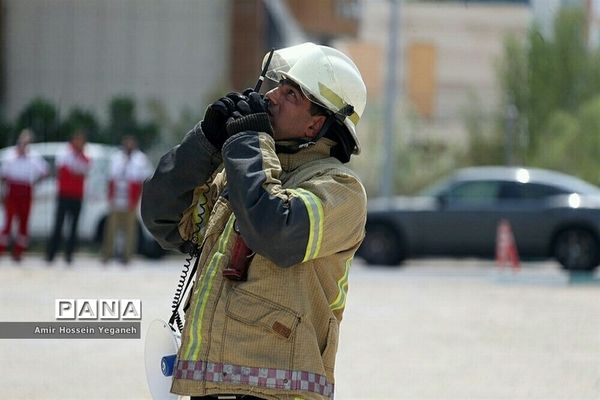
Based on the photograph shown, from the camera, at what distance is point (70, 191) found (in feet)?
61.6

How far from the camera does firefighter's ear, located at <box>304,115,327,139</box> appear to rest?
3482 millimetres

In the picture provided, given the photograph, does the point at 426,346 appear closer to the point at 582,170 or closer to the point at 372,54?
the point at 582,170

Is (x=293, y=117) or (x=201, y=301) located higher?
(x=293, y=117)

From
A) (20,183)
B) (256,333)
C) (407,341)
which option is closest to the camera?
(256,333)

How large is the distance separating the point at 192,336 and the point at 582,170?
26287 millimetres

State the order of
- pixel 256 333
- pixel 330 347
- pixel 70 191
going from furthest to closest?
pixel 70 191 < pixel 330 347 < pixel 256 333

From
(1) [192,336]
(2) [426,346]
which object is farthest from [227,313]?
Answer: (2) [426,346]

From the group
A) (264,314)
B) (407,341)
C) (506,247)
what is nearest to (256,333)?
(264,314)

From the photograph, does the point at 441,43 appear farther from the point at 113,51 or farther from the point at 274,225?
the point at 274,225

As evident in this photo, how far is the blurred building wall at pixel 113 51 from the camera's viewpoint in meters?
23.8

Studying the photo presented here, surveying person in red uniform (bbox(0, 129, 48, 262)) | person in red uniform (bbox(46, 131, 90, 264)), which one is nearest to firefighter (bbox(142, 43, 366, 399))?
person in red uniform (bbox(46, 131, 90, 264))

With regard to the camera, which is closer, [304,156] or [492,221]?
[304,156]

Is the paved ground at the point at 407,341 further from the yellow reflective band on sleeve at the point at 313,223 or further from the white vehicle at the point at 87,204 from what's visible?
the yellow reflective band on sleeve at the point at 313,223

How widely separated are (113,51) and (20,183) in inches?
319
